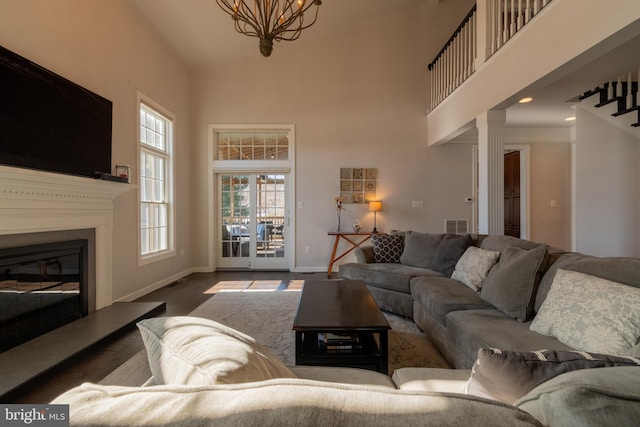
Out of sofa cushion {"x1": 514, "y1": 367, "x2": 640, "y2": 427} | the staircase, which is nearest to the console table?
the staircase

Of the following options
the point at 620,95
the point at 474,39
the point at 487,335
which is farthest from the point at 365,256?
the point at 620,95

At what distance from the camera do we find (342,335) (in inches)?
78.3

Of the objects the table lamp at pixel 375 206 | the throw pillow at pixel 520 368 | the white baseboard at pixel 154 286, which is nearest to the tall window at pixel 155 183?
the white baseboard at pixel 154 286

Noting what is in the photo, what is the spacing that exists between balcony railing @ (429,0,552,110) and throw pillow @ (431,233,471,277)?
214cm

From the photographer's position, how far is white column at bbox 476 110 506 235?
350cm

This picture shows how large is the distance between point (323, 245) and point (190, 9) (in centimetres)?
408

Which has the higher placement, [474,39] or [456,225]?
[474,39]

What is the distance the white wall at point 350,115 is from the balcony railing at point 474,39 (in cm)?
59

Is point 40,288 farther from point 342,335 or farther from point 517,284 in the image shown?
point 517,284

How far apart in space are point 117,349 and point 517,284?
3.03 metres

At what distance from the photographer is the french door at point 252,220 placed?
18.3 ft

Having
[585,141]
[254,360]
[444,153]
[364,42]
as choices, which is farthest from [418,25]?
[254,360]

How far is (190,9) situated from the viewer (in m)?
3.96

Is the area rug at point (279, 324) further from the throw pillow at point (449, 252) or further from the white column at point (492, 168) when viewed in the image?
the white column at point (492, 168)
